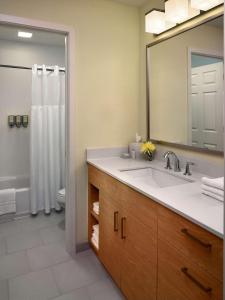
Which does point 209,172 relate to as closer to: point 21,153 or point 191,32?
point 191,32

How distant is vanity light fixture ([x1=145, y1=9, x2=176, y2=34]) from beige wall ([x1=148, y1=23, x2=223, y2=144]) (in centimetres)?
11

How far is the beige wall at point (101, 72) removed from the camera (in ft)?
7.30

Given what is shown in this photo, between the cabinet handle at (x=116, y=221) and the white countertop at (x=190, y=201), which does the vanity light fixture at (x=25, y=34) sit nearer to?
the white countertop at (x=190, y=201)

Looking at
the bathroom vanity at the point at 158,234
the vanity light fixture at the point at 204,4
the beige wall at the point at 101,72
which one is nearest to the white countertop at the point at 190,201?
the bathroom vanity at the point at 158,234

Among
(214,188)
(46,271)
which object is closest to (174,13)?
(214,188)

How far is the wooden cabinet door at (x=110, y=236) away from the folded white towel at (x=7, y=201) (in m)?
1.49

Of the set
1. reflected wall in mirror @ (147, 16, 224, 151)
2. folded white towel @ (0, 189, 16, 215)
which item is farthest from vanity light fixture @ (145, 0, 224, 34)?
folded white towel @ (0, 189, 16, 215)

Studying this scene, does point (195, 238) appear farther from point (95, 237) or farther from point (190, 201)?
point (95, 237)

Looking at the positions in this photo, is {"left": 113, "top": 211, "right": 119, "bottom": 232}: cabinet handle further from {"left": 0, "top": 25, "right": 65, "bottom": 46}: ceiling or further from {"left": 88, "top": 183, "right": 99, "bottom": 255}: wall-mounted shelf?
{"left": 0, "top": 25, "right": 65, "bottom": 46}: ceiling

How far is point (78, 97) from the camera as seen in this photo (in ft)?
7.42

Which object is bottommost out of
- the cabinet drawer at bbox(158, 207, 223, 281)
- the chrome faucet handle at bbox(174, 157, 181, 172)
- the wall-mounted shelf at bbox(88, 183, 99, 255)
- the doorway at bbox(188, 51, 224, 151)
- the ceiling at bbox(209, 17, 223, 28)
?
the wall-mounted shelf at bbox(88, 183, 99, 255)

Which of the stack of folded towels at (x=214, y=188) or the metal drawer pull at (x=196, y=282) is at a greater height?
the stack of folded towels at (x=214, y=188)

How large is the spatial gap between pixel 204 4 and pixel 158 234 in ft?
4.98

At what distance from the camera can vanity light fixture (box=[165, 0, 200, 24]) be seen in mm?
1826
